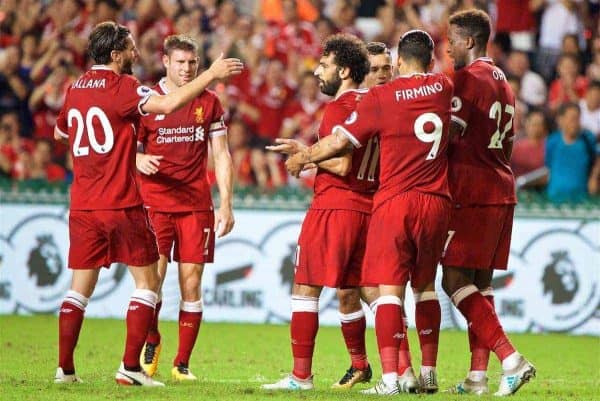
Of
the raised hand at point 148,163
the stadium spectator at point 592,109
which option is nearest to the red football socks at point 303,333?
the raised hand at point 148,163

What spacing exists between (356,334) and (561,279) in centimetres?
586

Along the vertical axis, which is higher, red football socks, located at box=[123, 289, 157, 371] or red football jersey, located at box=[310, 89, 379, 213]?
red football jersey, located at box=[310, 89, 379, 213]

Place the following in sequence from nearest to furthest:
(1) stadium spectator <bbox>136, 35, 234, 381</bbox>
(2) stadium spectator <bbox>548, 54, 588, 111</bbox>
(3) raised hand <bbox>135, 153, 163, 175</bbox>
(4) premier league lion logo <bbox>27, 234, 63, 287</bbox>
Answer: (3) raised hand <bbox>135, 153, 163, 175</bbox> < (1) stadium spectator <bbox>136, 35, 234, 381</bbox> < (4) premier league lion logo <bbox>27, 234, 63, 287</bbox> < (2) stadium spectator <bbox>548, 54, 588, 111</bbox>

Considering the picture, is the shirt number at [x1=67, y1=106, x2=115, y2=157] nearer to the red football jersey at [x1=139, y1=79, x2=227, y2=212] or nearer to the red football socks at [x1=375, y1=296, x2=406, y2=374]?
A: the red football jersey at [x1=139, y1=79, x2=227, y2=212]

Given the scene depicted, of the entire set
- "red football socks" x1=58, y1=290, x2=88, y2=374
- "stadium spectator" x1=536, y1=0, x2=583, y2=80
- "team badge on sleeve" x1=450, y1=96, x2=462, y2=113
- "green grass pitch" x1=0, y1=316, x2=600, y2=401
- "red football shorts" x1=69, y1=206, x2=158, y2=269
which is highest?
"stadium spectator" x1=536, y1=0, x2=583, y2=80

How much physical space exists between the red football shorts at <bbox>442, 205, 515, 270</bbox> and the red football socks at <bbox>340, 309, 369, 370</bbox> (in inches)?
34.7

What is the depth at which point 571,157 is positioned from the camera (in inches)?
591

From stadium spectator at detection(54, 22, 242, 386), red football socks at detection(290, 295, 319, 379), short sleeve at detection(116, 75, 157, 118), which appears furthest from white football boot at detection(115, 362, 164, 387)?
short sleeve at detection(116, 75, 157, 118)

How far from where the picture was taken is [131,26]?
1792 cm

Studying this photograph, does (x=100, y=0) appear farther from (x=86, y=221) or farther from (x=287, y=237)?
(x=86, y=221)

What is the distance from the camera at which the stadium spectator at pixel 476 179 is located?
860cm

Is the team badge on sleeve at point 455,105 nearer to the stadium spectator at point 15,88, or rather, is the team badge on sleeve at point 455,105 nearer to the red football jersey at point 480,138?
the red football jersey at point 480,138

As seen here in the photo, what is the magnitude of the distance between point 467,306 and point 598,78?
28.5 ft

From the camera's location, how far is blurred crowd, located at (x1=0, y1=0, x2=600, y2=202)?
16094 millimetres
